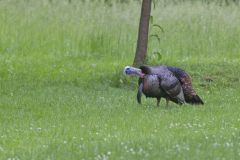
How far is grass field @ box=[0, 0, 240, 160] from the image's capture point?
9.27 metres

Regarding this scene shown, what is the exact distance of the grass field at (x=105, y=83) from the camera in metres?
9.27

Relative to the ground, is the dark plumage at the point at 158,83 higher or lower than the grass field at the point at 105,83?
higher

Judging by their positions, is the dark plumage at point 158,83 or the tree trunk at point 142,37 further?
the tree trunk at point 142,37

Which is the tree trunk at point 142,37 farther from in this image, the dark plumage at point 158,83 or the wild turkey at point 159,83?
the dark plumage at point 158,83

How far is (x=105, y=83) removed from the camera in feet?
56.4

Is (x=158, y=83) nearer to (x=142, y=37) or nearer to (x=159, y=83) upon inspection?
(x=159, y=83)

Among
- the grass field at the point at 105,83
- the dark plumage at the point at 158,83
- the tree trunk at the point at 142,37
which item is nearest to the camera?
the grass field at the point at 105,83

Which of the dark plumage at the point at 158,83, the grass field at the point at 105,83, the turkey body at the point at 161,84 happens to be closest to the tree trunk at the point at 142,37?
the grass field at the point at 105,83

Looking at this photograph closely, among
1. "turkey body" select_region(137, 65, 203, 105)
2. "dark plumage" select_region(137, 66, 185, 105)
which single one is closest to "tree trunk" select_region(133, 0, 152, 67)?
"turkey body" select_region(137, 65, 203, 105)

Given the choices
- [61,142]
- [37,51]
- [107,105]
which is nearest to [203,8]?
[37,51]

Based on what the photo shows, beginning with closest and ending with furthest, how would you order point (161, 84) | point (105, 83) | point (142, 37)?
point (161, 84) → point (105, 83) → point (142, 37)

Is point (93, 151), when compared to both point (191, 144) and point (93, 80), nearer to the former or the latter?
point (191, 144)

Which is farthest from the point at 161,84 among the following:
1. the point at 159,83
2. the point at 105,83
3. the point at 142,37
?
the point at 142,37

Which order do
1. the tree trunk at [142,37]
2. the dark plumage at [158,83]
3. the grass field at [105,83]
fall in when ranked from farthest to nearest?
the tree trunk at [142,37], the dark plumage at [158,83], the grass field at [105,83]
